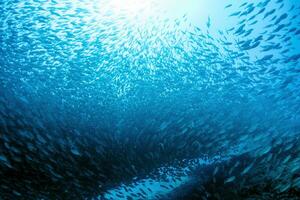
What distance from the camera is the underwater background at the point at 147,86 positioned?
7562mm

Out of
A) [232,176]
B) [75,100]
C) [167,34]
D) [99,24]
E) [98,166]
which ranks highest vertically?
[99,24]

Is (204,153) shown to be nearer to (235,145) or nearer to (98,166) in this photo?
(235,145)

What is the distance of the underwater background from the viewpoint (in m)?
7.56

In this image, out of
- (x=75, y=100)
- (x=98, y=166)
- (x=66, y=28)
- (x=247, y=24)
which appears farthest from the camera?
(x=98, y=166)

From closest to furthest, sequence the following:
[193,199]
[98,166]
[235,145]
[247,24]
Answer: [247,24], [235,145], [98,166], [193,199]

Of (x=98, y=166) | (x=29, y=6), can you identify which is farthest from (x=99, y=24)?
(x=98, y=166)

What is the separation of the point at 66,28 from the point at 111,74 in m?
1.65

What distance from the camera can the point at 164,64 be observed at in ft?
27.4

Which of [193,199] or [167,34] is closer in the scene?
[167,34]

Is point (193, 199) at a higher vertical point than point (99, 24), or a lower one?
lower

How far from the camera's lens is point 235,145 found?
9.41 m

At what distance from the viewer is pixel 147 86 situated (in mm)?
8523

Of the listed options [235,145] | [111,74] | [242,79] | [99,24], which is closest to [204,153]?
[235,145]

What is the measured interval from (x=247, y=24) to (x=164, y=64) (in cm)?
232
